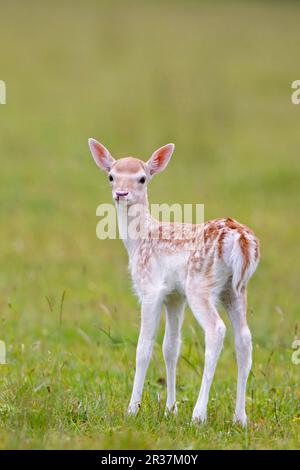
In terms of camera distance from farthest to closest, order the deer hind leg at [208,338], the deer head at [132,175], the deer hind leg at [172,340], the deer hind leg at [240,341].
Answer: the deer hind leg at [172,340] → the deer head at [132,175] → the deer hind leg at [240,341] → the deer hind leg at [208,338]

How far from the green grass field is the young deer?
339 mm

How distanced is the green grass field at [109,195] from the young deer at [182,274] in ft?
1.11

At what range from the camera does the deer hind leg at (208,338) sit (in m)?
5.76

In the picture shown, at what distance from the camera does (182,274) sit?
19.7 ft

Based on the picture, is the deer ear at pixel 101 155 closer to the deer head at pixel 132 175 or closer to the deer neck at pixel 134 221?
A: the deer head at pixel 132 175

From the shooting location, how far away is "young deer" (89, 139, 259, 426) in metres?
5.80

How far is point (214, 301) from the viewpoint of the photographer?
588 centimetres

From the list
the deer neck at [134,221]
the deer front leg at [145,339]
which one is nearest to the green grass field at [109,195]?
the deer front leg at [145,339]

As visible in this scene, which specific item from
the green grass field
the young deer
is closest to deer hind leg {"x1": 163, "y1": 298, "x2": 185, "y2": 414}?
the young deer

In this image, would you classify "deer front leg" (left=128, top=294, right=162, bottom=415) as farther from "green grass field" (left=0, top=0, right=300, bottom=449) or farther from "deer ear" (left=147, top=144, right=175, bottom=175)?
"deer ear" (left=147, top=144, right=175, bottom=175)

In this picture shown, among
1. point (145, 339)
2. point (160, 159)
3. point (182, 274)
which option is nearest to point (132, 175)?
point (160, 159)
